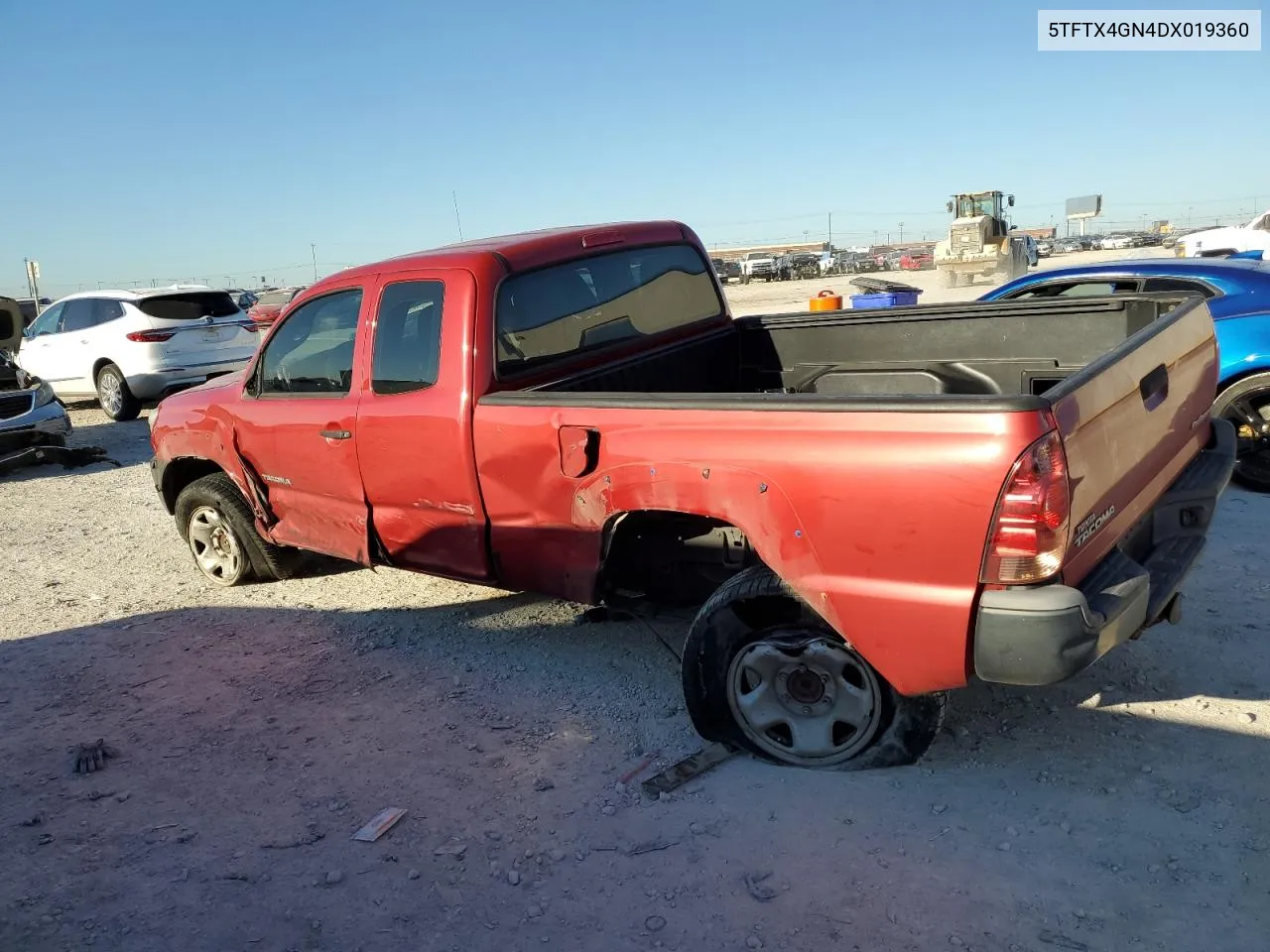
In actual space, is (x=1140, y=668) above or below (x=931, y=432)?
below

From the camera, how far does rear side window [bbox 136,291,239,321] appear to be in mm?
12680

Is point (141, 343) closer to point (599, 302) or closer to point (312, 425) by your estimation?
point (312, 425)

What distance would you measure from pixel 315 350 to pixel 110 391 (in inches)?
397

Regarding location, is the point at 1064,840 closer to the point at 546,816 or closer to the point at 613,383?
the point at 546,816

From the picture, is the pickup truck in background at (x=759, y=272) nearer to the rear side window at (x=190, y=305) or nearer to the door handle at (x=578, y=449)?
the rear side window at (x=190, y=305)

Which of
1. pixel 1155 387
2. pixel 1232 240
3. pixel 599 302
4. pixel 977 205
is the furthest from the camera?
pixel 977 205

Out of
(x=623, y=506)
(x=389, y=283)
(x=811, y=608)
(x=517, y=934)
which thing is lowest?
(x=517, y=934)

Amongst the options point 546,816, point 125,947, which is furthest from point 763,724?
point 125,947

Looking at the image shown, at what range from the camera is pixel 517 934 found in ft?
8.68

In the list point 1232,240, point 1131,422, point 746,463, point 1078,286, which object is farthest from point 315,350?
point 1232,240

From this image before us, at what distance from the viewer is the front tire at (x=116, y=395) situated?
12914mm

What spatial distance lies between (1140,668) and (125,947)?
146 inches

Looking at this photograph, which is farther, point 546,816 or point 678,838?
point 546,816

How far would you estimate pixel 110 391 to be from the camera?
13.1m
